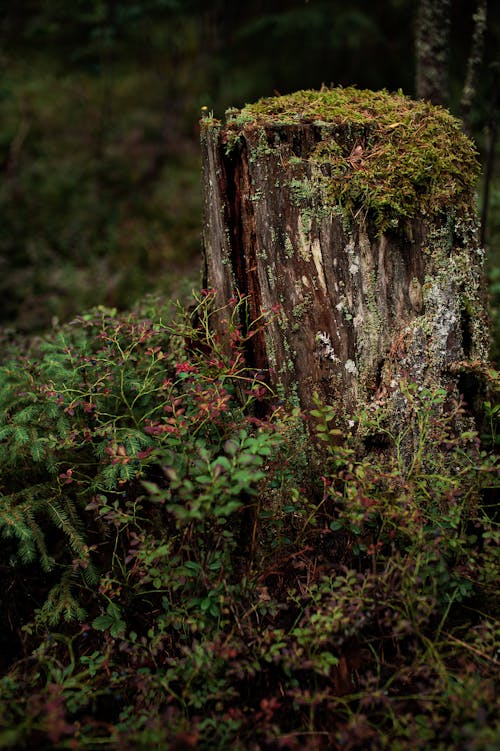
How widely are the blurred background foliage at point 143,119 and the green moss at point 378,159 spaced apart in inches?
118

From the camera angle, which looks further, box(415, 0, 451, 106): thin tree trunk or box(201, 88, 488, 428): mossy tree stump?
box(415, 0, 451, 106): thin tree trunk

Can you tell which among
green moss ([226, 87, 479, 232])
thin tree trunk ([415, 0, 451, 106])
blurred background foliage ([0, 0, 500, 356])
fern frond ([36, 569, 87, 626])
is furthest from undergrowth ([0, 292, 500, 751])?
blurred background foliage ([0, 0, 500, 356])

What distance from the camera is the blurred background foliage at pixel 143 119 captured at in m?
7.38

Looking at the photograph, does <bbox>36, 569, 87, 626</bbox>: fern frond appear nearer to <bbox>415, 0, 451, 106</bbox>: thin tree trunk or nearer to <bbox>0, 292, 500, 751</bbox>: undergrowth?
<bbox>0, 292, 500, 751</bbox>: undergrowth

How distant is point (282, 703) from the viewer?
2367 mm

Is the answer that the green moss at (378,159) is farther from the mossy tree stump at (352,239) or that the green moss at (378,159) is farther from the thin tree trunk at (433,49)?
the thin tree trunk at (433,49)

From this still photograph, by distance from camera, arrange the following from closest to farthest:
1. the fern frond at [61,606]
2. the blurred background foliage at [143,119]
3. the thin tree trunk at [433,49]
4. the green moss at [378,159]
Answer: the fern frond at [61,606] < the green moss at [378,159] < the thin tree trunk at [433,49] < the blurred background foliage at [143,119]

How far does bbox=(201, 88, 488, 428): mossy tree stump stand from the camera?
2.79 m

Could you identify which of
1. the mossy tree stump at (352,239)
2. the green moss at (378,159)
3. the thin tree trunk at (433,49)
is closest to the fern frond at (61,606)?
the mossy tree stump at (352,239)

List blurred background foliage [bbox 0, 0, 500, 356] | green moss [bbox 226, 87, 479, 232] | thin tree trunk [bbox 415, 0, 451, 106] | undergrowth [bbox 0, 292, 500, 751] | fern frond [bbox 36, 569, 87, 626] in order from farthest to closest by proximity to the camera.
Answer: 1. blurred background foliage [bbox 0, 0, 500, 356]
2. thin tree trunk [bbox 415, 0, 451, 106]
3. green moss [bbox 226, 87, 479, 232]
4. fern frond [bbox 36, 569, 87, 626]
5. undergrowth [bbox 0, 292, 500, 751]

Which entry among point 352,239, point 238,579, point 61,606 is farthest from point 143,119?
point 238,579

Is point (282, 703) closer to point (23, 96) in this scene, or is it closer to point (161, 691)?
point (161, 691)

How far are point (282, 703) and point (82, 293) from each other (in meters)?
5.79

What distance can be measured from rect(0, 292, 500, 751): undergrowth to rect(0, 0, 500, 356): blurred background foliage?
3.33m
